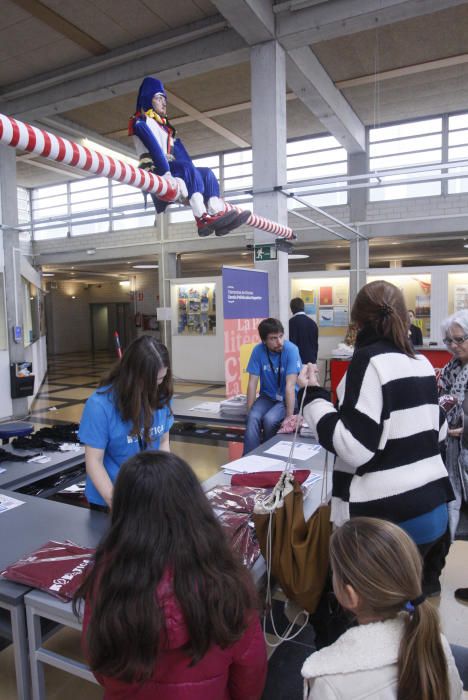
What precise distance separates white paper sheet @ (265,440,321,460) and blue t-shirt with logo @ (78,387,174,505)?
3.11 ft

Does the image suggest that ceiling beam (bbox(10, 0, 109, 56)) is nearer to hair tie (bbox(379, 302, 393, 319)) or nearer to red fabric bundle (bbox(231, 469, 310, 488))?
red fabric bundle (bbox(231, 469, 310, 488))

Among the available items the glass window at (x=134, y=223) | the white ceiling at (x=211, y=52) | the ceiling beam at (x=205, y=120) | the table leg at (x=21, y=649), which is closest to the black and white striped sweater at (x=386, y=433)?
the table leg at (x=21, y=649)

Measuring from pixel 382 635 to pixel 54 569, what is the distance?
1063 mm

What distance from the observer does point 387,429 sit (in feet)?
5.27

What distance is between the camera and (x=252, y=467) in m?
2.67

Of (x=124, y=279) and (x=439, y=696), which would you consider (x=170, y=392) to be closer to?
(x=439, y=696)

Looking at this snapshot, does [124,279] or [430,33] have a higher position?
[430,33]

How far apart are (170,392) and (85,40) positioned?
627cm

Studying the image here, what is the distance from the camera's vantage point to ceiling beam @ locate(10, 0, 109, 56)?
5.86 metres

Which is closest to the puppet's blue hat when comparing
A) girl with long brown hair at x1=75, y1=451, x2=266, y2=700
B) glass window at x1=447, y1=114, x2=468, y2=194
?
girl with long brown hair at x1=75, y1=451, x2=266, y2=700

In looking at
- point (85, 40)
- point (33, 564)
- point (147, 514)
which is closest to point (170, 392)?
point (33, 564)

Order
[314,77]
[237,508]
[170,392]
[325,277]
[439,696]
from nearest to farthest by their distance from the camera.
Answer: [439,696] < [237,508] < [170,392] < [314,77] < [325,277]

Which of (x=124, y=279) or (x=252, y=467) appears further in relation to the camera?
(x=124, y=279)

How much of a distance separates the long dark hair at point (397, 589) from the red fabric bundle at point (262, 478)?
1.13 metres
